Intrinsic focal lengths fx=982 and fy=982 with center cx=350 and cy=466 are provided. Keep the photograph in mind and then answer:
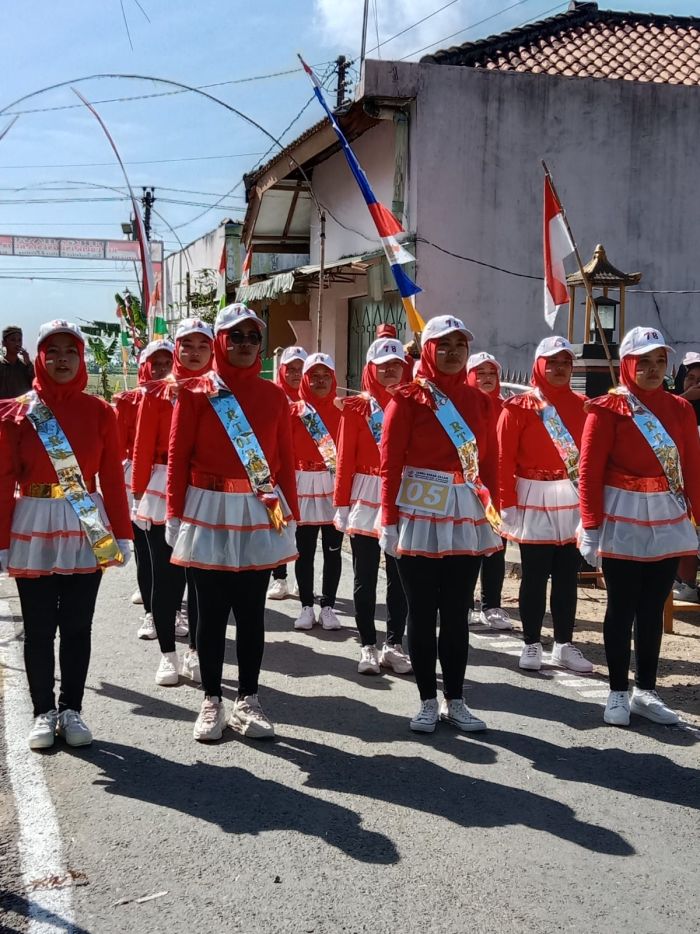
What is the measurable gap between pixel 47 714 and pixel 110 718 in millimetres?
490

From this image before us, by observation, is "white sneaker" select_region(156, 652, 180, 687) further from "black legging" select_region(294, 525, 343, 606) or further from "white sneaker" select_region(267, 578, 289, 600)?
"white sneaker" select_region(267, 578, 289, 600)

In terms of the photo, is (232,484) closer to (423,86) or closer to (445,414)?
(445,414)

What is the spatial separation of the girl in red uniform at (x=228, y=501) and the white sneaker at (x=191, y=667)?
100cm

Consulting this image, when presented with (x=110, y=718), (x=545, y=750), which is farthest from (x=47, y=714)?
(x=545, y=750)

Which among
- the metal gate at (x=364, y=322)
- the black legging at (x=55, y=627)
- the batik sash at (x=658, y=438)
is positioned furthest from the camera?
the metal gate at (x=364, y=322)

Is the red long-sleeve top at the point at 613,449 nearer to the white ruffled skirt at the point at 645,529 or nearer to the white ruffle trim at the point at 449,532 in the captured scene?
the white ruffled skirt at the point at 645,529

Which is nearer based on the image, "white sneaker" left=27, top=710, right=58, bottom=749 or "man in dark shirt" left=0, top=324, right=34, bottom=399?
"white sneaker" left=27, top=710, right=58, bottom=749

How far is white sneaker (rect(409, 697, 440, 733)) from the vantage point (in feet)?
16.6

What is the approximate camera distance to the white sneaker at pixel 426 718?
507cm

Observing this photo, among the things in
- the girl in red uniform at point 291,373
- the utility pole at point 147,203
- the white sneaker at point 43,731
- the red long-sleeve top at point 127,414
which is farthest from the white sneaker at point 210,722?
the utility pole at point 147,203

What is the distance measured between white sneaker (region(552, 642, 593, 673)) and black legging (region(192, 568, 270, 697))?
232 centimetres

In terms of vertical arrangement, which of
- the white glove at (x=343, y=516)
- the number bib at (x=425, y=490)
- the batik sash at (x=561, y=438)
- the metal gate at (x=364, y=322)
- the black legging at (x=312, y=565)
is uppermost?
the metal gate at (x=364, y=322)

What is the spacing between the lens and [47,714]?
4824 mm

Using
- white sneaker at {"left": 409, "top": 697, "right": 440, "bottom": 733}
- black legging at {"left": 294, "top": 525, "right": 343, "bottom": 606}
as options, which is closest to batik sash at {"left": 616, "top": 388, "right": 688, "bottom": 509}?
white sneaker at {"left": 409, "top": 697, "right": 440, "bottom": 733}
